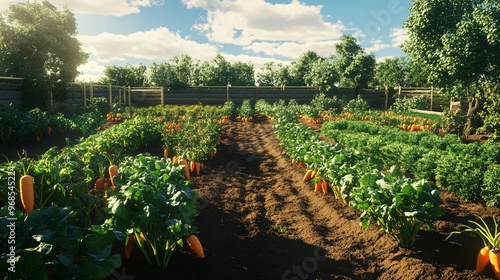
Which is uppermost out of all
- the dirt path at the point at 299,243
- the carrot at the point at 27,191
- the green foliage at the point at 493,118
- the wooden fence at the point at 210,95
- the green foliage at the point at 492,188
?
the wooden fence at the point at 210,95

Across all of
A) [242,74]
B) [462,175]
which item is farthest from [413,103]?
[242,74]

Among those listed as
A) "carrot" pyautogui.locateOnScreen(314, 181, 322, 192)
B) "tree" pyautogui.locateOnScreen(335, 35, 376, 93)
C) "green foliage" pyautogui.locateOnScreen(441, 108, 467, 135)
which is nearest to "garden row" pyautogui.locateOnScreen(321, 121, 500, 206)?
"carrot" pyautogui.locateOnScreen(314, 181, 322, 192)

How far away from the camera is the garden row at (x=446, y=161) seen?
235 inches

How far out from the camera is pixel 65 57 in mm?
23188

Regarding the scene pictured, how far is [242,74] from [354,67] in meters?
21.6

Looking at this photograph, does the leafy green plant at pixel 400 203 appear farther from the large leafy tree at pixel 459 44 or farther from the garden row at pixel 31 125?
the large leafy tree at pixel 459 44

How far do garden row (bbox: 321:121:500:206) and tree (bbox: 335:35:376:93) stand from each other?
20987 mm

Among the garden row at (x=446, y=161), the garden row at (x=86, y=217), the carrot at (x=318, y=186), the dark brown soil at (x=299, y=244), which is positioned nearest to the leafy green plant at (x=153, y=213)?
the garden row at (x=86, y=217)

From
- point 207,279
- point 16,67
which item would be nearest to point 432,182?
point 207,279

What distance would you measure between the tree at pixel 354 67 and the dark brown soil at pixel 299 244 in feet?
86.1

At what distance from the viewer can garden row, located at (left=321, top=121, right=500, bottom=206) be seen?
235 inches

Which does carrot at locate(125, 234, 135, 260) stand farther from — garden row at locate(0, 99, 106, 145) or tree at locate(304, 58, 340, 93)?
tree at locate(304, 58, 340, 93)

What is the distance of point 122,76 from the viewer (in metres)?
44.0

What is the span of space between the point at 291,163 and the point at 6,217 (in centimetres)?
733
